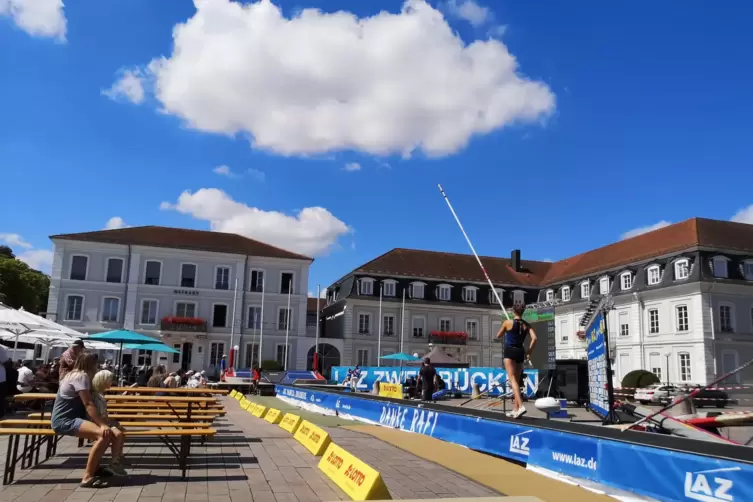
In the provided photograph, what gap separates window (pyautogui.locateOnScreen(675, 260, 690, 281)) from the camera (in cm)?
4184

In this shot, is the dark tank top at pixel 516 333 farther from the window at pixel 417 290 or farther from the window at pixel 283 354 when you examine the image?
the window at pixel 417 290

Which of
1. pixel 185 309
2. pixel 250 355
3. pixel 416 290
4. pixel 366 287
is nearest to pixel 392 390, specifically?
pixel 250 355

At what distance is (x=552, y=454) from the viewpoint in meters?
7.56

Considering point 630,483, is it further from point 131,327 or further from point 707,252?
point 131,327

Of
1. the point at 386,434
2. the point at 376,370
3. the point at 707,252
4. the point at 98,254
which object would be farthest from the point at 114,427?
the point at 98,254

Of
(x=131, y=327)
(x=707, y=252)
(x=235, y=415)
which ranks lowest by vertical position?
(x=235, y=415)

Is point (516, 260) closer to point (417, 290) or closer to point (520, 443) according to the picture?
point (417, 290)

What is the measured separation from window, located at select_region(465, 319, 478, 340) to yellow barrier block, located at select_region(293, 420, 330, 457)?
47.7m

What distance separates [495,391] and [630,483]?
2179 cm

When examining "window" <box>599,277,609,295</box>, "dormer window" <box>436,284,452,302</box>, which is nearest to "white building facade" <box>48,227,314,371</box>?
"dormer window" <box>436,284,452,302</box>

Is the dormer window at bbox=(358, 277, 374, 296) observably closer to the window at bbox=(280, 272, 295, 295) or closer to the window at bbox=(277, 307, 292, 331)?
the window at bbox=(280, 272, 295, 295)

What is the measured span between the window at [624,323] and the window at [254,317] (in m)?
29.2

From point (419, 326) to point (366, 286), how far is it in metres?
6.33

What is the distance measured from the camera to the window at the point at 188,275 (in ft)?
165
